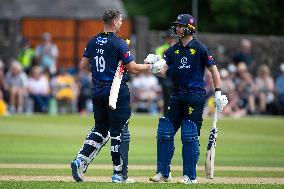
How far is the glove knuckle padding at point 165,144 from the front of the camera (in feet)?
52.0

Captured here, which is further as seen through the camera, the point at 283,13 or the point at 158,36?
the point at 283,13

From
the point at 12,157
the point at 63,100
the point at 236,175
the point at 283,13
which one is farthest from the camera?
the point at 283,13

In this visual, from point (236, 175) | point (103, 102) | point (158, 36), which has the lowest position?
point (236, 175)

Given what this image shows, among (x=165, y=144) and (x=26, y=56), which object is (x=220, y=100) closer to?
(x=165, y=144)

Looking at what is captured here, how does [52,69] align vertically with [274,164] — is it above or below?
above

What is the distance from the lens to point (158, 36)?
43.0 meters

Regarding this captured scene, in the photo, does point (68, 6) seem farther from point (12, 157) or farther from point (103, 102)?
point (103, 102)

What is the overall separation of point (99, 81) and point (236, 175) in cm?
319

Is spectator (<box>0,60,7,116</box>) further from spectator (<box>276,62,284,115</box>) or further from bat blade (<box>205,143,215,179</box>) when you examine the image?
bat blade (<box>205,143,215,179</box>)

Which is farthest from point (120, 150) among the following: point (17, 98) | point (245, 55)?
point (245, 55)

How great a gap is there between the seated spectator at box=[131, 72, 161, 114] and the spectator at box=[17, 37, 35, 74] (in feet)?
12.2

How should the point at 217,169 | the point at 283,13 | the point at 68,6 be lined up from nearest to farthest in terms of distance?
the point at 217,169, the point at 68,6, the point at 283,13

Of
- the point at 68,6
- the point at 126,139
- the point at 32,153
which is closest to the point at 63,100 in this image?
the point at 68,6

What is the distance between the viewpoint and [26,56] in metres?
39.4
